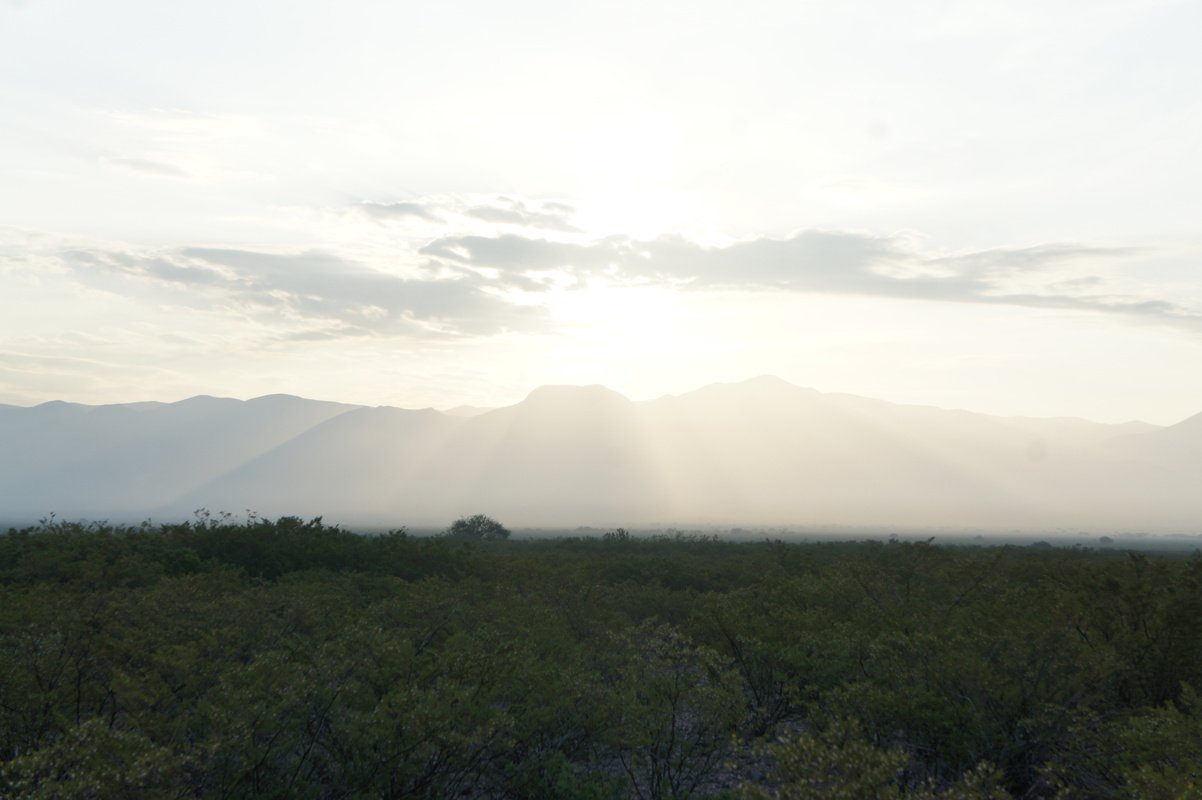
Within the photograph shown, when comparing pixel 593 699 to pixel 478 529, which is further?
pixel 478 529

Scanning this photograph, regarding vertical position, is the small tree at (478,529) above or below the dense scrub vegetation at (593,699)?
below

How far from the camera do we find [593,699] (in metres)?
11.6

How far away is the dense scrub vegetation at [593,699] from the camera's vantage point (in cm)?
891

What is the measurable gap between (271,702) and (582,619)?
34.2 feet

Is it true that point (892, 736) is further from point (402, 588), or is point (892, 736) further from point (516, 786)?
point (402, 588)

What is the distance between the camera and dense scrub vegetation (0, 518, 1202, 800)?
8.91m

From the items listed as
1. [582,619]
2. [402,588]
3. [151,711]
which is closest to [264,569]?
[402,588]

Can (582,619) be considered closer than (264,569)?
Yes

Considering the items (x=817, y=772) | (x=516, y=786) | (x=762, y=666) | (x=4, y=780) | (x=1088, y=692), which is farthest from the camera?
(x=762, y=666)

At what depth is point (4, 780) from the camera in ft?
29.3

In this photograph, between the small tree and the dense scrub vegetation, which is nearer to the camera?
the dense scrub vegetation

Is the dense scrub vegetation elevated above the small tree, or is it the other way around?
the dense scrub vegetation

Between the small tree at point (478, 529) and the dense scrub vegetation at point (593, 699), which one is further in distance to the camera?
the small tree at point (478, 529)

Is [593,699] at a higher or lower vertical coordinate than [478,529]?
higher
